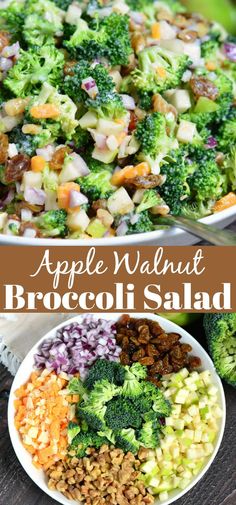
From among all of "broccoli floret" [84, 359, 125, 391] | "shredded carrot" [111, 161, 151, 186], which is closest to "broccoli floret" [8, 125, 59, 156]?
"shredded carrot" [111, 161, 151, 186]

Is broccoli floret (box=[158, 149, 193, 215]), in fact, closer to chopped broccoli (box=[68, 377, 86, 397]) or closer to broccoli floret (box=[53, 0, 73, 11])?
chopped broccoli (box=[68, 377, 86, 397])

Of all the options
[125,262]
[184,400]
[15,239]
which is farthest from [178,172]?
[184,400]

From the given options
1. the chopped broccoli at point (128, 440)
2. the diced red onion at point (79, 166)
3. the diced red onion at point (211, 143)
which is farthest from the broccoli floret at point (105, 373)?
the diced red onion at point (211, 143)

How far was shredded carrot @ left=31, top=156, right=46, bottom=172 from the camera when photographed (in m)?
3.48

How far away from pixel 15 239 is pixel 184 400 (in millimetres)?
1087

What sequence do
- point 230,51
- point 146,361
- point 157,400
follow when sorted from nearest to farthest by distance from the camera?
1. point 157,400
2. point 146,361
3. point 230,51

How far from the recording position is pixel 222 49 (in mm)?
4250

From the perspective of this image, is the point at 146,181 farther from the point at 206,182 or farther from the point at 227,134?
the point at 227,134

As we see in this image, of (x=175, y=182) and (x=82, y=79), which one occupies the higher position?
(x=82, y=79)

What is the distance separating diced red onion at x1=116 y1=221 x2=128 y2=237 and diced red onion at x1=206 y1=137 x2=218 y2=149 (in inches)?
26.6

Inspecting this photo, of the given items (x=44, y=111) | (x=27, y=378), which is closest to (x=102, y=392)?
(x=27, y=378)

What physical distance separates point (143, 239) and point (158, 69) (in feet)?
2.90

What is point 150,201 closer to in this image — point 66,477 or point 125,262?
point 125,262

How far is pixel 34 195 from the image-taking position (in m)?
3.48
